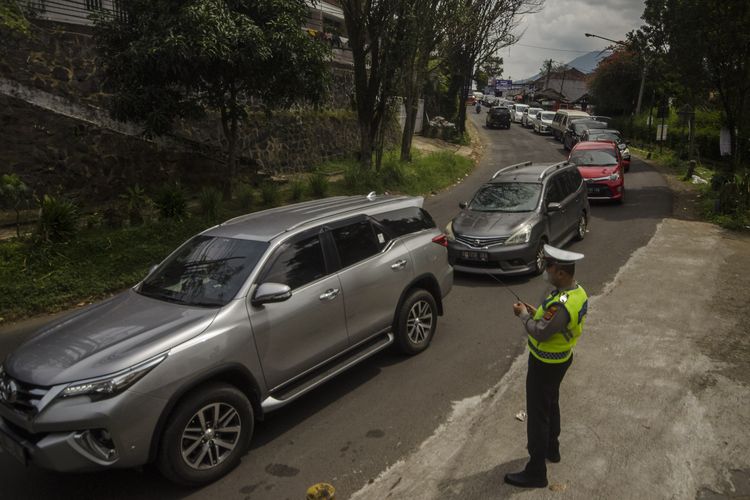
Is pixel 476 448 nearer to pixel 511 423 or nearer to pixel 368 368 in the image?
pixel 511 423

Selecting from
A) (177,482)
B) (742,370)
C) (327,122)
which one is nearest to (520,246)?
(742,370)

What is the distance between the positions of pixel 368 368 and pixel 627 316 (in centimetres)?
369

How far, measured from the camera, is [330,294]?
5031mm

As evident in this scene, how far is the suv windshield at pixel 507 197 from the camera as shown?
31.9 ft

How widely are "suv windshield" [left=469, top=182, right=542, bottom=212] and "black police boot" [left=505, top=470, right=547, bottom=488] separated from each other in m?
6.34

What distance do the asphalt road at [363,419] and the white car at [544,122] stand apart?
33.6 meters

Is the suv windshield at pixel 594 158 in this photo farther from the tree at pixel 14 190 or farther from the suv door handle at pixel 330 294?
the tree at pixel 14 190

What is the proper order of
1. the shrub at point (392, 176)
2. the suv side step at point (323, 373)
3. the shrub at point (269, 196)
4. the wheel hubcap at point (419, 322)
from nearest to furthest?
the suv side step at point (323, 373) < the wheel hubcap at point (419, 322) < the shrub at point (269, 196) < the shrub at point (392, 176)

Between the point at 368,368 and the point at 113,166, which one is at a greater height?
the point at 113,166

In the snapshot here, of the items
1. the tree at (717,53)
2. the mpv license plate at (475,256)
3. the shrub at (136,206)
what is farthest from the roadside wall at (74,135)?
the tree at (717,53)

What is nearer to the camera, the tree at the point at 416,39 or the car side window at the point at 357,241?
the car side window at the point at 357,241

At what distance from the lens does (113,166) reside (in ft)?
43.4

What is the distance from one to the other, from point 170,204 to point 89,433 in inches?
312

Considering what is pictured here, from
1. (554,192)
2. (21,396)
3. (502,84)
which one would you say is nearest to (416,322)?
(21,396)
